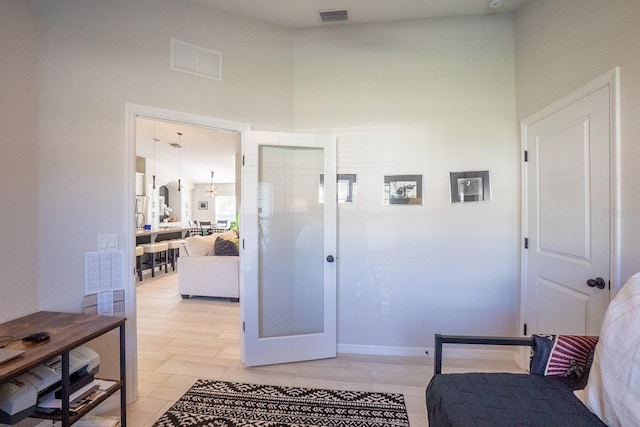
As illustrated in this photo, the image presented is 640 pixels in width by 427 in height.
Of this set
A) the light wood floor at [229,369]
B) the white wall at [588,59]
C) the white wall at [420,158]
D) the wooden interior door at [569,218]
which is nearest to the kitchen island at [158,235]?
the light wood floor at [229,369]

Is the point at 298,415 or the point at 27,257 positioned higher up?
the point at 27,257

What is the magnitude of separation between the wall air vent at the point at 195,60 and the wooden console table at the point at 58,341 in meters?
1.87

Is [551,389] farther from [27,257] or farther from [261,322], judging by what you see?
[27,257]

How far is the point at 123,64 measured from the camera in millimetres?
1996

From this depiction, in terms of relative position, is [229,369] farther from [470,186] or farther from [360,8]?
[360,8]

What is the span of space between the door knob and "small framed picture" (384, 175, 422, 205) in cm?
128

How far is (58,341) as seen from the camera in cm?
135

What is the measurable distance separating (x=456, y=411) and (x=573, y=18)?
8.12 feet

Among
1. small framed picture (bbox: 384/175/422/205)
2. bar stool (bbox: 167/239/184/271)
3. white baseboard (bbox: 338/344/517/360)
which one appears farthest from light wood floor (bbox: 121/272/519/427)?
bar stool (bbox: 167/239/184/271)

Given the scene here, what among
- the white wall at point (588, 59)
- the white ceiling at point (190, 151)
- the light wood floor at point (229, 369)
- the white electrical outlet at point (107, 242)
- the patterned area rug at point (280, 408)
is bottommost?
the light wood floor at point (229, 369)

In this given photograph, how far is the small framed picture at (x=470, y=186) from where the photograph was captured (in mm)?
2559

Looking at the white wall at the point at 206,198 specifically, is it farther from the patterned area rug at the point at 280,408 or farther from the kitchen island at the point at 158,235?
the patterned area rug at the point at 280,408

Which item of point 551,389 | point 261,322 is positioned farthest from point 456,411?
point 261,322

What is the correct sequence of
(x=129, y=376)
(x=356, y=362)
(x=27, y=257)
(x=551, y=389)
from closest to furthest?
(x=551, y=389), (x=27, y=257), (x=129, y=376), (x=356, y=362)
